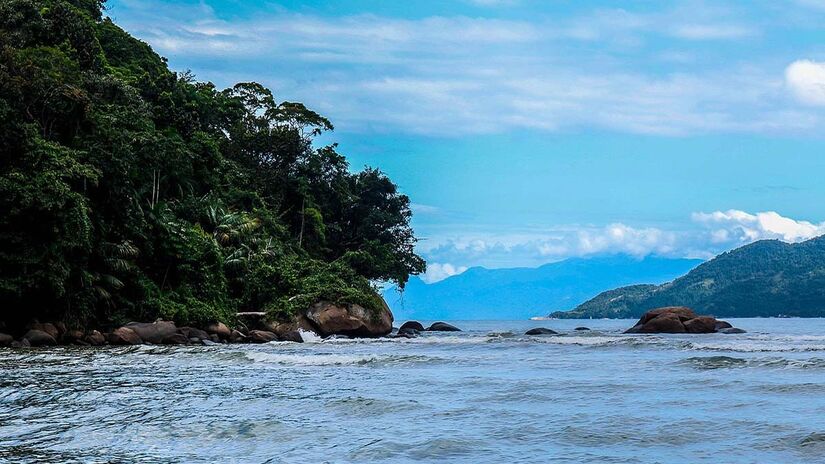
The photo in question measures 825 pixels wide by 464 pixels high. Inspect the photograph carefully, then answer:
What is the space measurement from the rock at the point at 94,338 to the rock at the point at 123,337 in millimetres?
293

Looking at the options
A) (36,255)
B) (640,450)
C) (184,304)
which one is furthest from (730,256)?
(640,450)

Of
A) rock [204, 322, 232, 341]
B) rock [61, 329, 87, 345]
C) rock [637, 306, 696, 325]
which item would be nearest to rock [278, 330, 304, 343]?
rock [204, 322, 232, 341]

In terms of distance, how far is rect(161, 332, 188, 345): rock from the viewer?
30.8 meters

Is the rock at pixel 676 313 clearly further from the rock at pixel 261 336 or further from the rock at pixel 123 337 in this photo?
the rock at pixel 123 337

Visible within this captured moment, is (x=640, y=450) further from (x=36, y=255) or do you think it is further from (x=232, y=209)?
(x=232, y=209)

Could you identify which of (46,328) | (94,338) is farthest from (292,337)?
(46,328)

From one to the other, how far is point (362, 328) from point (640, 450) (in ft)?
103

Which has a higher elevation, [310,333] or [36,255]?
[36,255]

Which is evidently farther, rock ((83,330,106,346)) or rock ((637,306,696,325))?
rock ((637,306,696,325))

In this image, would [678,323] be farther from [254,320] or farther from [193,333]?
[193,333]

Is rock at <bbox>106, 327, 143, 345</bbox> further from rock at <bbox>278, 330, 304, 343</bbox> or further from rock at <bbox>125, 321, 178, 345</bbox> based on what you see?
rock at <bbox>278, 330, 304, 343</bbox>

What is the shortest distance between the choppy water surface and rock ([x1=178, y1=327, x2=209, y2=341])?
10.8 meters

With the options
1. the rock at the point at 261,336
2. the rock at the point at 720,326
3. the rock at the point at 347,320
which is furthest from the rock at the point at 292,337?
the rock at the point at 720,326

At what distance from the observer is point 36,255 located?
26750 mm
